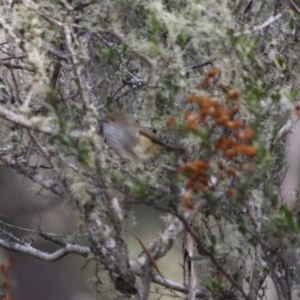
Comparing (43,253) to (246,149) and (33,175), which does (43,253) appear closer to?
(33,175)

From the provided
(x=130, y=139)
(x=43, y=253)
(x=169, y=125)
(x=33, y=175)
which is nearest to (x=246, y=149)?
(x=169, y=125)

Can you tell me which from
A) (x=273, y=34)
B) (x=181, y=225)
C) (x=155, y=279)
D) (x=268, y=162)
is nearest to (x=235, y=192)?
(x=268, y=162)

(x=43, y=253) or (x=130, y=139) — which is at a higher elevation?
(x=43, y=253)

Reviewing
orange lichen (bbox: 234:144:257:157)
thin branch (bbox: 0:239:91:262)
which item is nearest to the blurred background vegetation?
orange lichen (bbox: 234:144:257:157)

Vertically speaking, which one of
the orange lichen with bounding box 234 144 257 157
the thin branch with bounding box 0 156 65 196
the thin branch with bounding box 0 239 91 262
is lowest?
the orange lichen with bounding box 234 144 257 157

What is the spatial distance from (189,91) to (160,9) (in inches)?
13.2

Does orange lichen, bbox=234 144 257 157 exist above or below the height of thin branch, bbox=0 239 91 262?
below

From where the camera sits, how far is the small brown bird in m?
1.93

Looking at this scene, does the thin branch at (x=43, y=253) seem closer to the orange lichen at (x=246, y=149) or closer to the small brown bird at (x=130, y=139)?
the small brown bird at (x=130, y=139)

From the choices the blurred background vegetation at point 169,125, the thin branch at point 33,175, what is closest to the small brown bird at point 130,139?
the blurred background vegetation at point 169,125

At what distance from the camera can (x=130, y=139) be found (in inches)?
77.1

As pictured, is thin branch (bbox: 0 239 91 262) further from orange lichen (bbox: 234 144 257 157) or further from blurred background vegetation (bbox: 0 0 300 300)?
orange lichen (bbox: 234 144 257 157)

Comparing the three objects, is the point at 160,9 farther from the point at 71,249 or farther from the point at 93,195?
the point at 71,249

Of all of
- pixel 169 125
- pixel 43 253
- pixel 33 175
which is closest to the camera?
pixel 169 125
